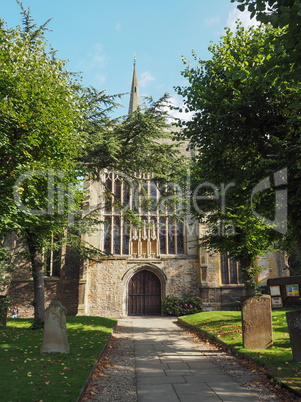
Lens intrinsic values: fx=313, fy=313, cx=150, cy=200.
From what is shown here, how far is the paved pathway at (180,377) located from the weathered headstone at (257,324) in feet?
4.06

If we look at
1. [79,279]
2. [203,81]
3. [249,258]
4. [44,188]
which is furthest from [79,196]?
[79,279]

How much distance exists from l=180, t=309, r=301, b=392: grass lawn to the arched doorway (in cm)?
801

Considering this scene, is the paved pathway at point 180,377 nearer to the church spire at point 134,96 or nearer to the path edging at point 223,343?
the path edging at point 223,343

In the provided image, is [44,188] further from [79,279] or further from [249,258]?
[79,279]

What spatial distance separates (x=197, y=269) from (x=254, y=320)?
13490mm

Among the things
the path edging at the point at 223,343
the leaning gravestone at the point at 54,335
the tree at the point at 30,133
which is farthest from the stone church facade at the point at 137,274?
the leaning gravestone at the point at 54,335

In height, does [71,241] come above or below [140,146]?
below

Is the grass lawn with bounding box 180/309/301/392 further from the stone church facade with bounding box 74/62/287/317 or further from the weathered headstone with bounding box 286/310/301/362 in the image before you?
the stone church facade with bounding box 74/62/287/317

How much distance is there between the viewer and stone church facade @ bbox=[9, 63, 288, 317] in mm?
20312

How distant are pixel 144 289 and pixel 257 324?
1419cm

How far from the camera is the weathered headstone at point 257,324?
803 cm

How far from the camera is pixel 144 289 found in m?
21.6

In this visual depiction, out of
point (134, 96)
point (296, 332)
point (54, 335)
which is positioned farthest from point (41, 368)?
point (134, 96)

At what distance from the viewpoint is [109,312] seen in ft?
66.3
